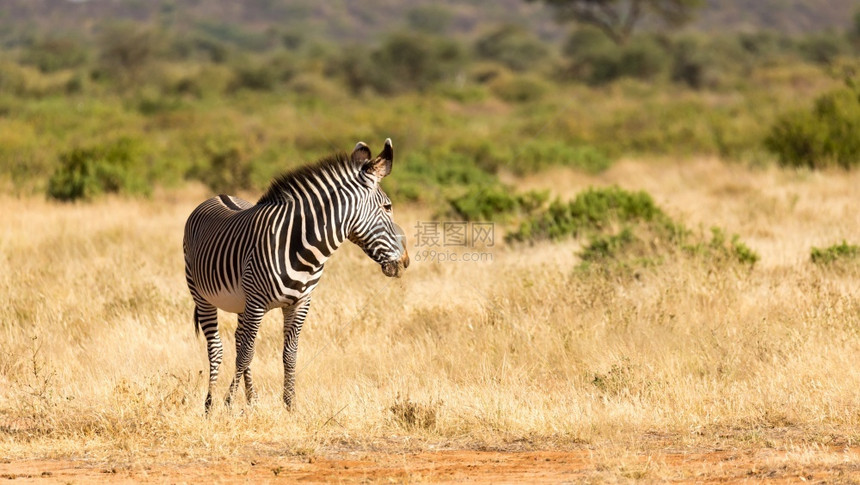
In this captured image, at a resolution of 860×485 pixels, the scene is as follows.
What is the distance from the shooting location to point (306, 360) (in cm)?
779

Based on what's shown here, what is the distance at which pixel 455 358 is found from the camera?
298 inches

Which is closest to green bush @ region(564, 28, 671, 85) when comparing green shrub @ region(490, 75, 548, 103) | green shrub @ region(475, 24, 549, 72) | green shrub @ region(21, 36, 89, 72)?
green shrub @ region(490, 75, 548, 103)

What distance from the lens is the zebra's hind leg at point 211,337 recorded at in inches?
271

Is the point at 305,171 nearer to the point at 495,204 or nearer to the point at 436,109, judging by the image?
the point at 495,204

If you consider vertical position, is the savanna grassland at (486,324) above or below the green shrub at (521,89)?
below

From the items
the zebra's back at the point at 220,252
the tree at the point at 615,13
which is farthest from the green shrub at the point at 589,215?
the tree at the point at 615,13

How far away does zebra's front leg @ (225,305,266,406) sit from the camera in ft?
20.5

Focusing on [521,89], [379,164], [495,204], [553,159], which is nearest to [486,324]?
[379,164]

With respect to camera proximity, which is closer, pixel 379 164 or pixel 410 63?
pixel 379 164

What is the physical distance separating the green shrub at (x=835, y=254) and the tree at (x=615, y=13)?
5189 centimetres

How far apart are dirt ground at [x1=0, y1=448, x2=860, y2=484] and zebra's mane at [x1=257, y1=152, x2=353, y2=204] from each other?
1863 millimetres

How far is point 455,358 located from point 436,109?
101ft

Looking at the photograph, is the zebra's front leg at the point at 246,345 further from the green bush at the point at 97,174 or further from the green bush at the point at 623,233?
the green bush at the point at 97,174

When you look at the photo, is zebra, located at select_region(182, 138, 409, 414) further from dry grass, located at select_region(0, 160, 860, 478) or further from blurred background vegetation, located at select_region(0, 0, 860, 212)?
blurred background vegetation, located at select_region(0, 0, 860, 212)
